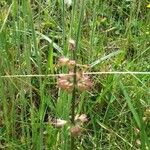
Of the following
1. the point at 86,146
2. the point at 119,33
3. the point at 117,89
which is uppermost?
the point at 119,33

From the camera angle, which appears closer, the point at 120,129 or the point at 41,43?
the point at 120,129

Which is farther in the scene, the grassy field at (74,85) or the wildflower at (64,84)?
the grassy field at (74,85)

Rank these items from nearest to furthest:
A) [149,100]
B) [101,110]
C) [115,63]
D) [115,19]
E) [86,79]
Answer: [86,79] → [149,100] → [101,110] → [115,63] → [115,19]

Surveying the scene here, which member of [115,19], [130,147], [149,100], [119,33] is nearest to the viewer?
[130,147]

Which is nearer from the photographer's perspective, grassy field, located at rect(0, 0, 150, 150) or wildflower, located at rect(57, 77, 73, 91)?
wildflower, located at rect(57, 77, 73, 91)

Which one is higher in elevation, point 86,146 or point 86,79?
point 86,79

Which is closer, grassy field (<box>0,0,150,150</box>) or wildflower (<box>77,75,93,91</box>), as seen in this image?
wildflower (<box>77,75,93,91</box>)

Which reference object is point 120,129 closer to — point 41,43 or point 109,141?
point 109,141

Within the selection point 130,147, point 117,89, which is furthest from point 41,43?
point 130,147
